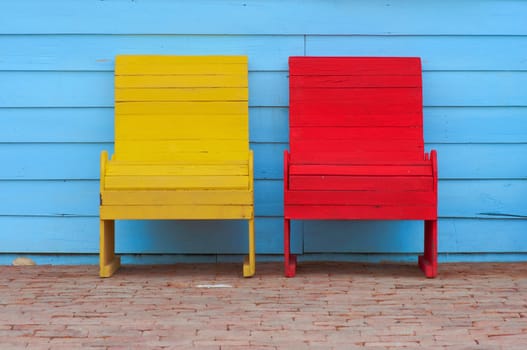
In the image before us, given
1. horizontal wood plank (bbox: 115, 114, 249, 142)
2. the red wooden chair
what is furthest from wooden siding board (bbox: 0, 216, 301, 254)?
horizontal wood plank (bbox: 115, 114, 249, 142)

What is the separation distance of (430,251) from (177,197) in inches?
47.4

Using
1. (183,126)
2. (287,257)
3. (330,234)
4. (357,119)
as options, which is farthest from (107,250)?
(357,119)

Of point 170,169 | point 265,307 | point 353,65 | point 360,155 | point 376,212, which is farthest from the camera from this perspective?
point 353,65

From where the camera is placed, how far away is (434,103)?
358 cm

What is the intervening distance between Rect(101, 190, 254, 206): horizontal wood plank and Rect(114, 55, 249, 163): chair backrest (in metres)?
0.38

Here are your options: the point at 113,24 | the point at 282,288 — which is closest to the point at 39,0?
the point at 113,24

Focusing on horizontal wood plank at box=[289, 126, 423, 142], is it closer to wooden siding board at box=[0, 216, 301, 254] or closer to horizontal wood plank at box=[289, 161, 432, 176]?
horizontal wood plank at box=[289, 161, 432, 176]

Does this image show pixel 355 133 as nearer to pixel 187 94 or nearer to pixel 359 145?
pixel 359 145

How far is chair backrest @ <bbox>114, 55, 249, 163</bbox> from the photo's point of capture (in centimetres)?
343

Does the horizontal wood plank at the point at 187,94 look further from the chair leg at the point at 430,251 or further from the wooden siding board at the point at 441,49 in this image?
the chair leg at the point at 430,251

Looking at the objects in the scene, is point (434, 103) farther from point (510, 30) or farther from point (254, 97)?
point (254, 97)

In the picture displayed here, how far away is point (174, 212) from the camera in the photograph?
3041 mm

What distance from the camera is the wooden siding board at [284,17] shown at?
357 centimetres

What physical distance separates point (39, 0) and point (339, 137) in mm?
1701
